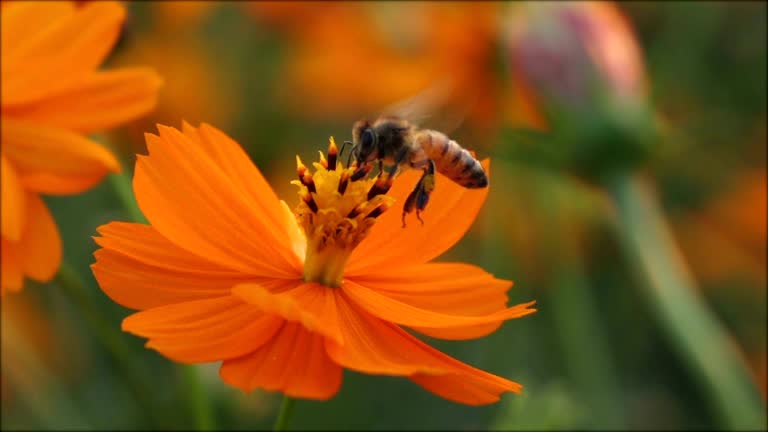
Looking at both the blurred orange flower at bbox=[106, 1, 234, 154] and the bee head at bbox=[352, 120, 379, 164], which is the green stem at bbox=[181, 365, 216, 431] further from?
the blurred orange flower at bbox=[106, 1, 234, 154]

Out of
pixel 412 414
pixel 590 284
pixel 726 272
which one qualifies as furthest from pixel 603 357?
pixel 726 272

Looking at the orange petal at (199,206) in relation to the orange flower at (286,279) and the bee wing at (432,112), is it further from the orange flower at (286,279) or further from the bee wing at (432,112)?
the bee wing at (432,112)

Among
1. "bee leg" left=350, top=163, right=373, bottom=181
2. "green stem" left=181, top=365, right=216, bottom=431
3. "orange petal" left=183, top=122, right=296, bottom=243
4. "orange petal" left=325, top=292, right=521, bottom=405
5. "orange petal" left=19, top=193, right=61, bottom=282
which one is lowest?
"green stem" left=181, top=365, right=216, bottom=431

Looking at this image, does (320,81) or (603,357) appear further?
(320,81)

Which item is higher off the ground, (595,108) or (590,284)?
(595,108)

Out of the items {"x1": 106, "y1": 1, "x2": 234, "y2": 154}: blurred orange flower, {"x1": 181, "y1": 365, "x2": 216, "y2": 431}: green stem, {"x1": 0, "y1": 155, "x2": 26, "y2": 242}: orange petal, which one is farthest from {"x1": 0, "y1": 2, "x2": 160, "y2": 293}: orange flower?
{"x1": 106, "y1": 1, "x2": 234, "y2": 154}: blurred orange flower

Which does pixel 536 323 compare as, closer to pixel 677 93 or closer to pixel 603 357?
pixel 603 357

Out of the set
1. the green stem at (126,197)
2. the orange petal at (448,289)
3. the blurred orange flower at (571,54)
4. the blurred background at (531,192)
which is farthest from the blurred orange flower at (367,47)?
the orange petal at (448,289)
